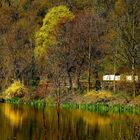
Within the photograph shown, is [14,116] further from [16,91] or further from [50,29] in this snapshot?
[50,29]

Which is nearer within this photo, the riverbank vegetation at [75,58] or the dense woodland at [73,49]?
the riverbank vegetation at [75,58]

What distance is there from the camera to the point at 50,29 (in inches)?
2844

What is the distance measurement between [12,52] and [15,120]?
37154mm

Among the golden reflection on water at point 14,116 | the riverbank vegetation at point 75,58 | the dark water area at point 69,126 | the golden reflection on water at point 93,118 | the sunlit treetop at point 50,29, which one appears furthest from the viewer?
the sunlit treetop at point 50,29

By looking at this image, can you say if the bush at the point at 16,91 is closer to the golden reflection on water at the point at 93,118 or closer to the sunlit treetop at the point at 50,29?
the sunlit treetop at the point at 50,29

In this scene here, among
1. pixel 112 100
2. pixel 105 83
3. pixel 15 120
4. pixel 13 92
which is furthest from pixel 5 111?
pixel 105 83

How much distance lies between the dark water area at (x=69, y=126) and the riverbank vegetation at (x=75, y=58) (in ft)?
12.3

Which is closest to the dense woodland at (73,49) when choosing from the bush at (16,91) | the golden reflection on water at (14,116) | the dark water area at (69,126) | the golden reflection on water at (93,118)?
the bush at (16,91)

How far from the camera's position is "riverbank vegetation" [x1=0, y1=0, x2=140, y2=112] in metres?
55.4

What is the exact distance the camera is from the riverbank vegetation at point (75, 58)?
55.4 m

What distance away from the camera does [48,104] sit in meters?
56.2

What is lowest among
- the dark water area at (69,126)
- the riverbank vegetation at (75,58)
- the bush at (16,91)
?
the dark water area at (69,126)

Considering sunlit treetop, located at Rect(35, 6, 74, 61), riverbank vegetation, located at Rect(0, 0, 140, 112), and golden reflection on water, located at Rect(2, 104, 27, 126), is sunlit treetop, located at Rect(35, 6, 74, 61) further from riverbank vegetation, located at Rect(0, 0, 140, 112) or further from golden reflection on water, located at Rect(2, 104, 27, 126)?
golden reflection on water, located at Rect(2, 104, 27, 126)

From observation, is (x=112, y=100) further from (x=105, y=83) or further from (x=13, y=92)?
(x=13, y=92)
